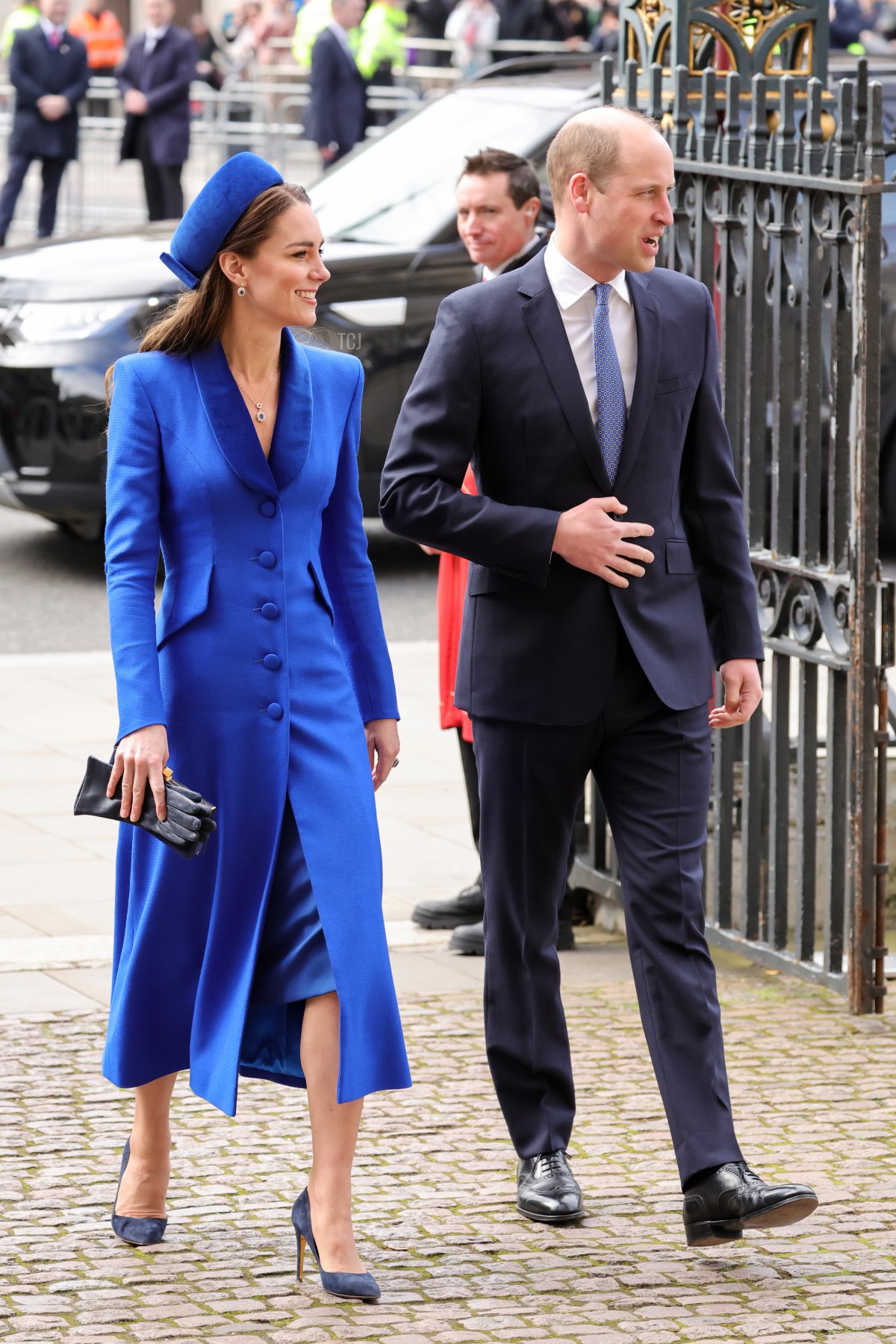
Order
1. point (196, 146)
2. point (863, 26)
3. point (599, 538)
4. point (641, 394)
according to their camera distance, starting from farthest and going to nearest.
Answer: point (863, 26), point (196, 146), point (641, 394), point (599, 538)

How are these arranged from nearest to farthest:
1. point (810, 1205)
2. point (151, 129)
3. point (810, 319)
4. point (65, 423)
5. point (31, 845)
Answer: point (810, 1205) < point (810, 319) < point (31, 845) < point (65, 423) < point (151, 129)

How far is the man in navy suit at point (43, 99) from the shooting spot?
20.0 m

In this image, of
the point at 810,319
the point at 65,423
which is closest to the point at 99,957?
the point at 810,319

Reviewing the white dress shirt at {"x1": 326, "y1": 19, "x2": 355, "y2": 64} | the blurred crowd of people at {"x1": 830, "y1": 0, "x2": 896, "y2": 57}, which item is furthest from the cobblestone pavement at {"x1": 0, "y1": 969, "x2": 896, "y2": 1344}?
the white dress shirt at {"x1": 326, "y1": 19, "x2": 355, "y2": 64}

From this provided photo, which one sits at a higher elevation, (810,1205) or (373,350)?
(373,350)

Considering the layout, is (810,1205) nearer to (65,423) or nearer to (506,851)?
(506,851)

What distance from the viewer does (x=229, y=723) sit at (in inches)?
161

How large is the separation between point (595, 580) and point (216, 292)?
32.2 inches

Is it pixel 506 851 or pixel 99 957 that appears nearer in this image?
pixel 506 851

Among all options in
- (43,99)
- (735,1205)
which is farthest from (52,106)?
(735,1205)

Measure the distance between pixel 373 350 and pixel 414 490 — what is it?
6377mm

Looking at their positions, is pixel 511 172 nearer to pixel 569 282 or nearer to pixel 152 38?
Result: pixel 569 282

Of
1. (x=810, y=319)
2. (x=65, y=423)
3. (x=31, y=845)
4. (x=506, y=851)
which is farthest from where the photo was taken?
(x=65, y=423)

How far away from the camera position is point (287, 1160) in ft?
15.6
